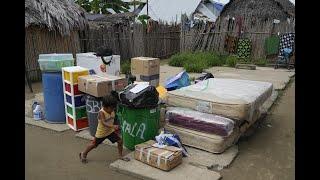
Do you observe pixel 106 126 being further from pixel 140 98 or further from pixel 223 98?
pixel 223 98

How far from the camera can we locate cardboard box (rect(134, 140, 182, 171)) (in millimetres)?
4316

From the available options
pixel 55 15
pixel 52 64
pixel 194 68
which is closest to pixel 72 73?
pixel 52 64

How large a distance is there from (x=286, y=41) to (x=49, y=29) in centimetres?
987

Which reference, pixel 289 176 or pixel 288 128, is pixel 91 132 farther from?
pixel 288 128

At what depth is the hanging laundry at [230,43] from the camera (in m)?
16.3

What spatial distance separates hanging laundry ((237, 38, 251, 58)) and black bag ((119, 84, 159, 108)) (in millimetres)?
11943

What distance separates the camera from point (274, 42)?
1526cm

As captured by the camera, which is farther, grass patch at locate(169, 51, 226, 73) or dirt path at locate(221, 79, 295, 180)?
grass patch at locate(169, 51, 226, 73)

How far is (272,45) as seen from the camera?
1530 centimetres

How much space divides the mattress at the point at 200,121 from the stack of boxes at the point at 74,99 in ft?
5.11

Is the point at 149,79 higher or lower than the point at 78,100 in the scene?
higher

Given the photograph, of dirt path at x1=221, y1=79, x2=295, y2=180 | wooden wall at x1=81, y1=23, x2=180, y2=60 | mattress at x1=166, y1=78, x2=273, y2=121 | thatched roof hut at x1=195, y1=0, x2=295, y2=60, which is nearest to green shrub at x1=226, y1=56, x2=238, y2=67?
thatched roof hut at x1=195, y1=0, x2=295, y2=60

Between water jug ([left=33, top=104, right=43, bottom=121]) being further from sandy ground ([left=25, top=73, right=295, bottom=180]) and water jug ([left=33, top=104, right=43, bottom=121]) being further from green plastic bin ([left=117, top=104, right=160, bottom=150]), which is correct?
green plastic bin ([left=117, top=104, right=160, bottom=150])

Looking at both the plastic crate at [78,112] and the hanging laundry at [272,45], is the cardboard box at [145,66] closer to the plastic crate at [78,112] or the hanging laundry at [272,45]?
the plastic crate at [78,112]
